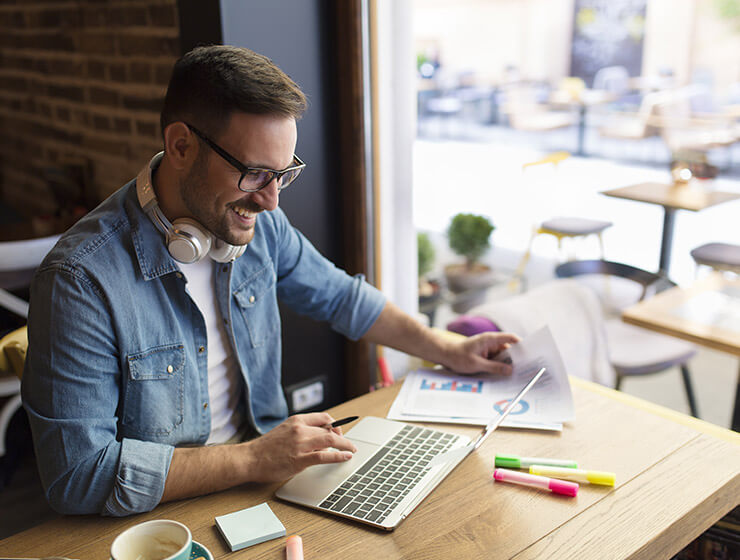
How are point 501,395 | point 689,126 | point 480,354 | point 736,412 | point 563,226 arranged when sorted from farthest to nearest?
point 563,226
point 736,412
point 689,126
point 480,354
point 501,395

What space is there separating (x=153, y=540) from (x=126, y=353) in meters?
0.40

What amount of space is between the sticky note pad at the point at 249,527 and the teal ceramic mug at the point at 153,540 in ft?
0.46

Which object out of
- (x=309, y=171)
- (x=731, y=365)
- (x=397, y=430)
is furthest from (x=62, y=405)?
(x=731, y=365)

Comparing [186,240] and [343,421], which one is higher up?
[186,240]

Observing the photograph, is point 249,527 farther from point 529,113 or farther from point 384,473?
point 529,113

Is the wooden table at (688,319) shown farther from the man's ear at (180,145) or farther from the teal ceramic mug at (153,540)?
the teal ceramic mug at (153,540)

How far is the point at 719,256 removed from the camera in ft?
5.99

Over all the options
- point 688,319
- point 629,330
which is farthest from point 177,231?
point 629,330

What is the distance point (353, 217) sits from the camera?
2.12 metres

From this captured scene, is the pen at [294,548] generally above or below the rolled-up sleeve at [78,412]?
below

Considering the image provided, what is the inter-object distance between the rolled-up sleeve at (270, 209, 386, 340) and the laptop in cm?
32

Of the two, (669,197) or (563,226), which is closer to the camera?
(669,197)

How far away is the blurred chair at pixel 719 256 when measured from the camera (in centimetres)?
180

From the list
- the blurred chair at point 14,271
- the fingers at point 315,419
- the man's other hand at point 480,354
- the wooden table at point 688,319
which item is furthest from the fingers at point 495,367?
the blurred chair at point 14,271
